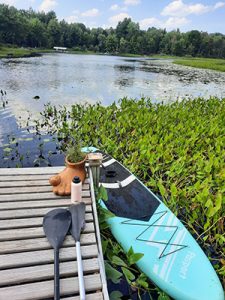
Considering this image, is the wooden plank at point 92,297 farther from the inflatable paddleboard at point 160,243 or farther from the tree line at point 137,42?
the tree line at point 137,42

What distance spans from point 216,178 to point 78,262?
465cm

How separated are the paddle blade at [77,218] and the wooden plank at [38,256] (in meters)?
0.20

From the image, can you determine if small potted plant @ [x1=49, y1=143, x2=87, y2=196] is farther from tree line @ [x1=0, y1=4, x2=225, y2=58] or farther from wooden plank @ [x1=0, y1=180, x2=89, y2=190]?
tree line @ [x1=0, y1=4, x2=225, y2=58]

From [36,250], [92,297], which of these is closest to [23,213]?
[36,250]

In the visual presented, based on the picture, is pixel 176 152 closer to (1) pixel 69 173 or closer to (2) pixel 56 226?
(1) pixel 69 173

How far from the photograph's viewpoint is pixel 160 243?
14.2 ft

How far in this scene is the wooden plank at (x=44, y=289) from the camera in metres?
2.73

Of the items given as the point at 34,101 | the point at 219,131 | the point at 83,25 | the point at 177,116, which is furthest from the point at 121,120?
the point at 83,25

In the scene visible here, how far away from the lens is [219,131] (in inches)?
378

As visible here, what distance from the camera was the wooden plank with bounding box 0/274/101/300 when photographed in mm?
2732

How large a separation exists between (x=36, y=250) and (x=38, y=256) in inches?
5.0

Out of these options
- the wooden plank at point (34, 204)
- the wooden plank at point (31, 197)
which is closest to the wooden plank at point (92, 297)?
the wooden plank at point (34, 204)

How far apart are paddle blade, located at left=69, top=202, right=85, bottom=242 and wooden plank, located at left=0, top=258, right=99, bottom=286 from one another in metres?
0.39

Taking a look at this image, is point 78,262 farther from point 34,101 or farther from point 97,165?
point 34,101
